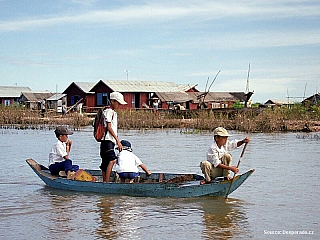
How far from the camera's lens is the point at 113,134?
30.8ft

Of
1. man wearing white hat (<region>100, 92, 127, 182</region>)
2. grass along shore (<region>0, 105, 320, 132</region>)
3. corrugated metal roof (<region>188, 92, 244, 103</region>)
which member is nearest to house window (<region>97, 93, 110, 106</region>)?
corrugated metal roof (<region>188, 92, 244, 103</region>)

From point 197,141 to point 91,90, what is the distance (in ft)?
83.4

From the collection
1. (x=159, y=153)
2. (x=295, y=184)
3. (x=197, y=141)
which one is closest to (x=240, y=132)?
(x=197, y=141)

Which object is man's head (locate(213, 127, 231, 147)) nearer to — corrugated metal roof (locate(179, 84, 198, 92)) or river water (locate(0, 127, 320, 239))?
river water (locate(0, 127, 320, 239))

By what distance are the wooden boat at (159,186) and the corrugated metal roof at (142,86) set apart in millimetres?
33848

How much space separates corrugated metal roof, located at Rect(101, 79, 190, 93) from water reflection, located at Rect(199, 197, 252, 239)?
35.1m

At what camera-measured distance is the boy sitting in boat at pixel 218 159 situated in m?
8.62

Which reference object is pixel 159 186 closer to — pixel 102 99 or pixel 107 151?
pixel 107 151

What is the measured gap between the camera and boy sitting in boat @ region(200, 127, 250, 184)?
8617 mm

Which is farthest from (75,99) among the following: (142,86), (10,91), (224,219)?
(224,219)

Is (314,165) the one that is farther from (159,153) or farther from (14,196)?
(14,196)

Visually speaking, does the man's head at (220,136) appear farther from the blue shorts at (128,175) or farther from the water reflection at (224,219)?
the blue shorts at (128,175)

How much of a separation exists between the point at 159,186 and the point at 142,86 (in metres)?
37.1

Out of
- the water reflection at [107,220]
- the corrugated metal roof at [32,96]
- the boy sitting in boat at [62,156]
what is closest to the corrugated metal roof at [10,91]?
the corrugated metal roof at [32,96]
